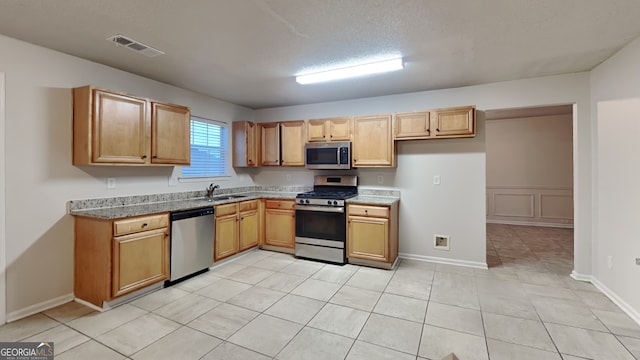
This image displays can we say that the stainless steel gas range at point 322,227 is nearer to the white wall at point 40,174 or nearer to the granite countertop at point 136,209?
the granite countertop at point 136,209

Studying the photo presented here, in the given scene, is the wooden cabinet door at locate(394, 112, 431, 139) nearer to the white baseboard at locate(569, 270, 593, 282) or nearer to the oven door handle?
the oven door handle

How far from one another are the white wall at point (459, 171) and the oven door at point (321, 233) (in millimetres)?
874

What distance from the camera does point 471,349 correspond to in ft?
6.81

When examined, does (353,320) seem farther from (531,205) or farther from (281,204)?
(531,205)

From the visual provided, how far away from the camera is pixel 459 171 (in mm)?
3875

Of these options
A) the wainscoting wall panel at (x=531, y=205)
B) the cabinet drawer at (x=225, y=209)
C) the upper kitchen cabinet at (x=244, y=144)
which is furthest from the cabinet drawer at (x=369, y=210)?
the wainscoting wall panel at (x=531, y=205)

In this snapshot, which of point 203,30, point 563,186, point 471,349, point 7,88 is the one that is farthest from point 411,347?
point 563,186

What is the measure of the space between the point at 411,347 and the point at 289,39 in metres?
2.67

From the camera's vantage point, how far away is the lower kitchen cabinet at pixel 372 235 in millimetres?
3699

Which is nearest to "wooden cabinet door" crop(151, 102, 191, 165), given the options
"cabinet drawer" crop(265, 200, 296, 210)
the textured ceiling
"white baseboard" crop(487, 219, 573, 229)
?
the textured ceiling

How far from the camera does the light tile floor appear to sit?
2.06 m

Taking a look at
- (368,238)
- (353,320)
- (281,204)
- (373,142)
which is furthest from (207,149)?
(353,320)

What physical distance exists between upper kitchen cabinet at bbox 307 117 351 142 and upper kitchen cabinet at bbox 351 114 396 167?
0.47ft

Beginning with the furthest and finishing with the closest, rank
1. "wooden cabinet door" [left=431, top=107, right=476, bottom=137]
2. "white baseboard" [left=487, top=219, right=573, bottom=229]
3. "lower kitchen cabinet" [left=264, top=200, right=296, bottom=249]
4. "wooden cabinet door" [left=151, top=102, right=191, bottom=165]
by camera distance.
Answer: "white baseboard" [left=487, top=219, right=573, bottom=229] < "lower kitchen cabinet" [left=264, top=200, right=296, bottom=249] < "wooden cabinet door" [left=431, top=107, right=476, bottom=137] < "wooden cabinet door" [left=151, top=102, right=191, bottom=165]
